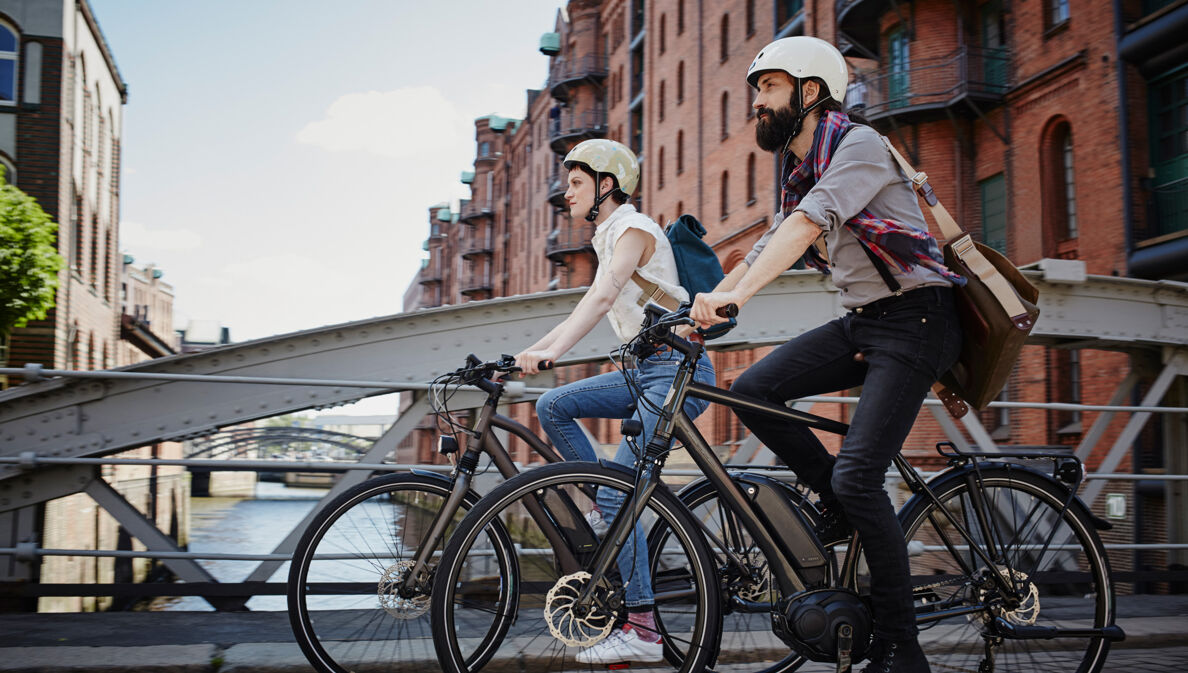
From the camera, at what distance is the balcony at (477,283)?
75.6 m

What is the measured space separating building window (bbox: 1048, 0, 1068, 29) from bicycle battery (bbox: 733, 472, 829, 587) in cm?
1875

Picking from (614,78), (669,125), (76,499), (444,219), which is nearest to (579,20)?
(614,78)

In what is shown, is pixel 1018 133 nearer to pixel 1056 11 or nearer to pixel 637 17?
pixel 1056 11

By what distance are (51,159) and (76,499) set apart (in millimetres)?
7915

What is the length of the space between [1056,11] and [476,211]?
61322 millimetres

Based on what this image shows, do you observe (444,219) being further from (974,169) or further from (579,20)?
(974,169)

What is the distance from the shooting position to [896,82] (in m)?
23.2

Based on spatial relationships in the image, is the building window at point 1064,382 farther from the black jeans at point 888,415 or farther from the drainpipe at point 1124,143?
the black jeans at point 888,415

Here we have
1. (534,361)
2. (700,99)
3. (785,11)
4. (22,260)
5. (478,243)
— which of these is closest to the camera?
(534,361)

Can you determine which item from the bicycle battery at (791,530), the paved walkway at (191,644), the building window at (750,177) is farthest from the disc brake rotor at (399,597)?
the building window at (750,177)

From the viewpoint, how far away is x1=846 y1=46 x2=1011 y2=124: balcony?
68.3 feet

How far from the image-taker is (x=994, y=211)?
21.2m

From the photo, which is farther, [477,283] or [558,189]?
[477,283]

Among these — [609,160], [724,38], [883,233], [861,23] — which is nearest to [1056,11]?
[861,23]
